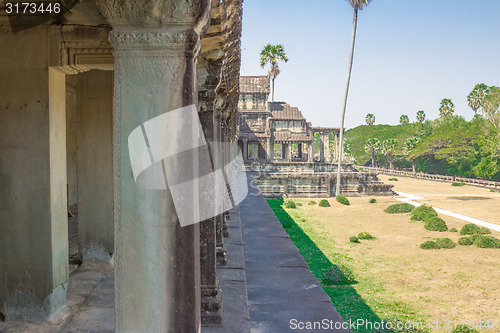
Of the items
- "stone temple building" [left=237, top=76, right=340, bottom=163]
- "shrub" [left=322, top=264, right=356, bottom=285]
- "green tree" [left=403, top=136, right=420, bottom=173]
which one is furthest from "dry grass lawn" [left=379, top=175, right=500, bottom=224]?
"green tree" [left=403, top=136, right=420, bottom=173]

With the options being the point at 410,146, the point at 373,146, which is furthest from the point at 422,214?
the point at 373,146

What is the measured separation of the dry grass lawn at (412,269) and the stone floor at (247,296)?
10.4 feet

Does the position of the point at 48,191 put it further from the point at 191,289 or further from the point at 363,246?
the point at 363,246

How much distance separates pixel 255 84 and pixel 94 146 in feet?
129

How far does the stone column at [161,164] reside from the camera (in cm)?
241

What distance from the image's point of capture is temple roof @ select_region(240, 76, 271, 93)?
43.8 m

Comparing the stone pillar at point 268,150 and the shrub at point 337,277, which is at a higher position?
the stone pillar at point 268,150

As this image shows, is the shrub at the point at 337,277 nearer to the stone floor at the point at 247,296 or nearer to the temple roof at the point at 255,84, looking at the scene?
the stone floor at the point at 247,296

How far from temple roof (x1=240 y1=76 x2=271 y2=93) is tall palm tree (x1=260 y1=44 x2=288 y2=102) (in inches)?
461

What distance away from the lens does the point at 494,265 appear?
13961 millimetres

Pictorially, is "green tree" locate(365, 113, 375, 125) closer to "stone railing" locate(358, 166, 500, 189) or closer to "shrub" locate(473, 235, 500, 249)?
"stone railing" locate(358, 166, 500, 189)

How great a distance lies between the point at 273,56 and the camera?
55.8 meters

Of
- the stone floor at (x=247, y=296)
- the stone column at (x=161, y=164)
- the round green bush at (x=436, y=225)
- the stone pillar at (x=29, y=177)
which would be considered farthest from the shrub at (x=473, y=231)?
the stone column at (x=161, y=164)

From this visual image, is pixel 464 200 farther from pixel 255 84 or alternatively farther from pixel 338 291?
pixel 338 291
